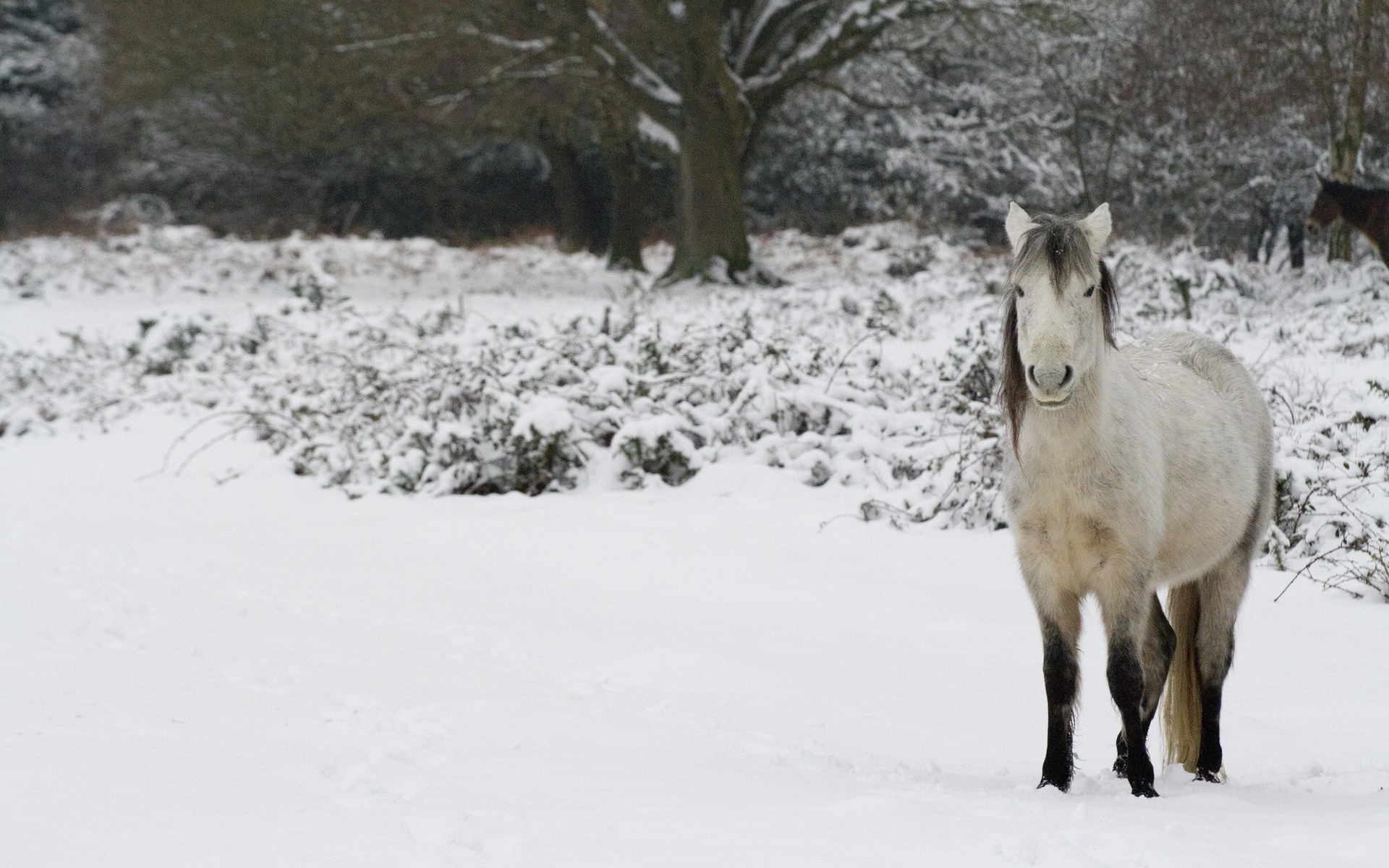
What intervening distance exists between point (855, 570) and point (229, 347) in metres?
8.78

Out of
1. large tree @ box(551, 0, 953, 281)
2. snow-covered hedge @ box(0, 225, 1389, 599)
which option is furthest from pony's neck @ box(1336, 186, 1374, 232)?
large tree @ box(551, 0, 953, 281)

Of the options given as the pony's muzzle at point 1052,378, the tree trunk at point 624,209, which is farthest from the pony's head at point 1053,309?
the tree trunk at point 624,209

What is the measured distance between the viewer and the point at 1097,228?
3.71 m

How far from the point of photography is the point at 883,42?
769 inches

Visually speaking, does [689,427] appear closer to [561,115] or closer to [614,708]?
[614,708]

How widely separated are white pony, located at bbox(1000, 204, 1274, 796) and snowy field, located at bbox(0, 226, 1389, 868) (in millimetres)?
263

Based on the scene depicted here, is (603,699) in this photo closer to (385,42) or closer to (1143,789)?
(1143,789)

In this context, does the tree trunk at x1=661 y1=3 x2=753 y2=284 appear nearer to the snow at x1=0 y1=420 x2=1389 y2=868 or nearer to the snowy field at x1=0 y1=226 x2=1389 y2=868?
the snowy field at x1=0 y1=226 x2=1389 y2=868

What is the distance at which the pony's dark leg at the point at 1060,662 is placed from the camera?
3.76 meters

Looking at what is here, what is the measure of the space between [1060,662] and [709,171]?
604 inches

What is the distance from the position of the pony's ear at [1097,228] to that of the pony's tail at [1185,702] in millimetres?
Result: 1459

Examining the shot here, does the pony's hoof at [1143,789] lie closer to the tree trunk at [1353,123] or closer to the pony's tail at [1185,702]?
the pony's tail at [1185,702]

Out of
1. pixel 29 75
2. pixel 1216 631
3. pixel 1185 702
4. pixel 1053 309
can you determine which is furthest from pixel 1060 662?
pixel 29 75

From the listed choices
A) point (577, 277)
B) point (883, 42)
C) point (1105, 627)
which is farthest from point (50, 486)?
point (883, 42)
